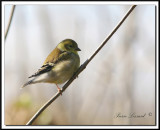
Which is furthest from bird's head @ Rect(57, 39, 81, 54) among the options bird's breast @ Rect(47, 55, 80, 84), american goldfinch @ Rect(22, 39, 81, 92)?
bird's breast @ Rect(47, 55, 80, 84)

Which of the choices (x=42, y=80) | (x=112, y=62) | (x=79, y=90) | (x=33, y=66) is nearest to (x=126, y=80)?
(x=112, y=62)

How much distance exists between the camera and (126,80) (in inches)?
123

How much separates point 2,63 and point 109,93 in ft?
4.39

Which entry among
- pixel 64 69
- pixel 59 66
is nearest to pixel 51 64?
pixel 59 66

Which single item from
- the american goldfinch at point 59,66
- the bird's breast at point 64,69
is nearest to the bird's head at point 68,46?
the american goldfinch at point 59,66

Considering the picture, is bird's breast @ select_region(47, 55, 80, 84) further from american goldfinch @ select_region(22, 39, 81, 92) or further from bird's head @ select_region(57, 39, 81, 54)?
bird's head @ select_region(57, 39, 81, 54)

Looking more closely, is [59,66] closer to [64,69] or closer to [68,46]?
[64,69]

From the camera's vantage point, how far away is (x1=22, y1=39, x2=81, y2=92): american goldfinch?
287cm

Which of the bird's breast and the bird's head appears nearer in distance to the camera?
the bird's breast

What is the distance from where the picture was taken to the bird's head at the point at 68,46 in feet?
10.6

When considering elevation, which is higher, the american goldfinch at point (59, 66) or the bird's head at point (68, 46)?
the bird's head at point (68, 46)

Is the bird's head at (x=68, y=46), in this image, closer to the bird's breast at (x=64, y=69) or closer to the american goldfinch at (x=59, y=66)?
the american goldfinch at (x=59, y=66)

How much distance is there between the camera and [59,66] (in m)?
3.04

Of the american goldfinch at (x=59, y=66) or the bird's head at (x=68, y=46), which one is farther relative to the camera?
the bird's head at (x=68, y=46)
